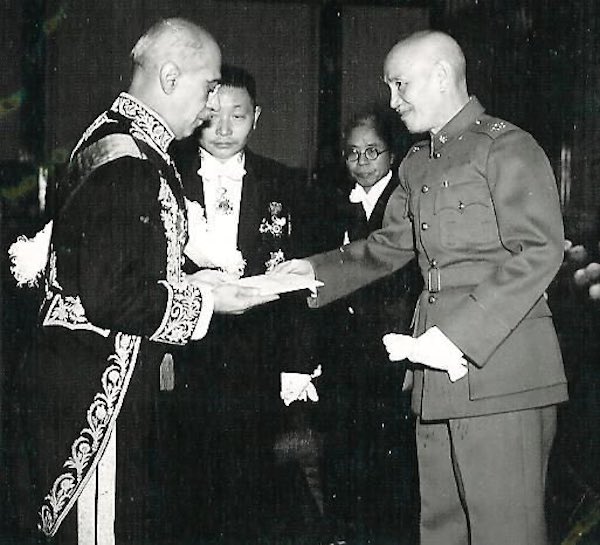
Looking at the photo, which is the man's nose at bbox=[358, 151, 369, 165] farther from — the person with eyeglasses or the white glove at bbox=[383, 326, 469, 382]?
the white glove at bbox=[383, 326, 469, 382]

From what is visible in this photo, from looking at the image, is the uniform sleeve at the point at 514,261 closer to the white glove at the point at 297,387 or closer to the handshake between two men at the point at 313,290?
the handshake between two men at the point at 313,290

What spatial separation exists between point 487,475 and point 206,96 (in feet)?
2.99

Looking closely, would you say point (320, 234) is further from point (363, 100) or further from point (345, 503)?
point (345, 503)

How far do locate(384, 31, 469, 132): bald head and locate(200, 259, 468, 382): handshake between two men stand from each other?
417mm

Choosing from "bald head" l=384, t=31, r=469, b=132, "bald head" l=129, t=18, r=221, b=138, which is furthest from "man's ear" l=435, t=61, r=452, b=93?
"bald head" l=129, t=18, r=221, b=138

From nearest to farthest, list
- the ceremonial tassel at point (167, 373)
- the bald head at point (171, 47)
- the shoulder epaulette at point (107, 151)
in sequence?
the shoulder epaulette at point (107, 151), the bald head at point (171, 47), the ceremonial tassel at point (167, 373)

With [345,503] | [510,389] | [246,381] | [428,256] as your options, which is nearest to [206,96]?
[428,256]

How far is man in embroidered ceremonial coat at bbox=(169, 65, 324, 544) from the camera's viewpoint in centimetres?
207

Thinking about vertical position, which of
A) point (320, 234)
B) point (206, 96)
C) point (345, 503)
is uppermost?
point (206, 96)

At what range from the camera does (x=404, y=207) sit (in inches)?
72.9

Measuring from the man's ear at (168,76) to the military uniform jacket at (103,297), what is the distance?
0.07 meters

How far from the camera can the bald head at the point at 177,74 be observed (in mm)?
1765

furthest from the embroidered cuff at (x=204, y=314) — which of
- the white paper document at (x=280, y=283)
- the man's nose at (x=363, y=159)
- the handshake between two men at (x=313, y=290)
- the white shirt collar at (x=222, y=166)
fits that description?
the man's nose at (x=363, y=159)

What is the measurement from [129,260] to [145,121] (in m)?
0.28
